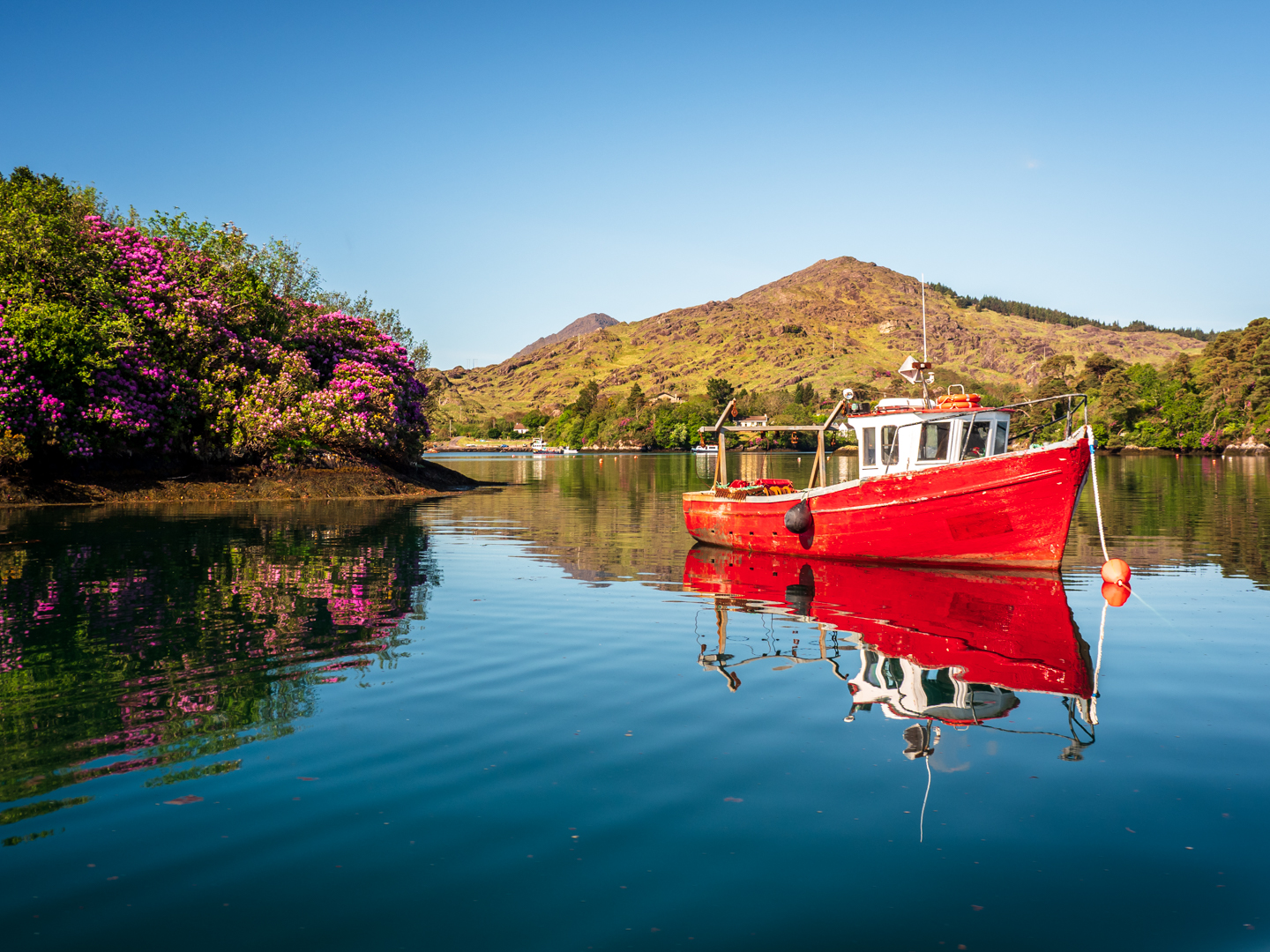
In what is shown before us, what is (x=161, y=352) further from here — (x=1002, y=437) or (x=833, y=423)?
(x=1002, y=437)

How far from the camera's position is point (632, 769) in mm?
7750

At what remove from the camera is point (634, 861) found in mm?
5910

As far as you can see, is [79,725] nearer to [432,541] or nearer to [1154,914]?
[1154,914]

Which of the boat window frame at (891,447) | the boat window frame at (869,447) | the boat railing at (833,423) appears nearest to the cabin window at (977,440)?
the boat railing at (833,423)

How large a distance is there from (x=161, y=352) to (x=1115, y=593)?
46.6m

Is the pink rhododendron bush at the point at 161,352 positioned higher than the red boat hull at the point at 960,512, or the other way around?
the pink rhododendron bush at the point at 161,352

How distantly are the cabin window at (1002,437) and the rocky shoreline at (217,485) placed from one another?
37.5 m

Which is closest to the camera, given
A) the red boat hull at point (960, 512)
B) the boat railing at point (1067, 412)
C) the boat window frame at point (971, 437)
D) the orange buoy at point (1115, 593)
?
the orange buoy at point (1115, 593)

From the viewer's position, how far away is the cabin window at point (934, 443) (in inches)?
885

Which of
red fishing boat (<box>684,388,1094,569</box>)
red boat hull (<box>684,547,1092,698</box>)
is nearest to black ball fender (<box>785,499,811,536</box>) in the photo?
red fishing boat (<box>684,388,1094,569</box>)

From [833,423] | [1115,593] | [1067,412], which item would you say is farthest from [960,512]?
[833,423]

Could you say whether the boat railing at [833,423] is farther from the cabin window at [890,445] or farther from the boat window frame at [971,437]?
the cabin window at [890,445]

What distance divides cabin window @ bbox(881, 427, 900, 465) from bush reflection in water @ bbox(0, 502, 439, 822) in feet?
42.2

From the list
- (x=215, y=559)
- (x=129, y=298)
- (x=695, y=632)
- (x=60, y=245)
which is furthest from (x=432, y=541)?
(x=60, y=245)
